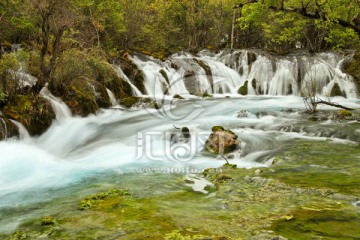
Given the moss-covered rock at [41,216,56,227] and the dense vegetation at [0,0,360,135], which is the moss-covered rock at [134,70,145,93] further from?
the moss-covered rock at [41,216,56,227]

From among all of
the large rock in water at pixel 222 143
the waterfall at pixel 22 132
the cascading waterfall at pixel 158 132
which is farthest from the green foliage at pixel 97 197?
the waterfall at pixel 22 132

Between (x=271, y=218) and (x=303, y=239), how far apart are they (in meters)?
0.77

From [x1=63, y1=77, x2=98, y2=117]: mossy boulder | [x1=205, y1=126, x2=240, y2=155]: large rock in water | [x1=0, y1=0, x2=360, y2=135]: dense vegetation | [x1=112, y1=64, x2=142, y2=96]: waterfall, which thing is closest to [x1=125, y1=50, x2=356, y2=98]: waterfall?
[x1=112, y1=64, x2=142, y2=96]: waterfall

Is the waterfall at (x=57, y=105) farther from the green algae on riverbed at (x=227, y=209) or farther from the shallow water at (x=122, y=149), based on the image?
the green algae on riverbed at (x=227, y=209)

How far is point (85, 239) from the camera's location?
454 centimetres

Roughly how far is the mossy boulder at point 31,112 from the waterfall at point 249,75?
9.56 m

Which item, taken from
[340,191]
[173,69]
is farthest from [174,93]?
[340,191]

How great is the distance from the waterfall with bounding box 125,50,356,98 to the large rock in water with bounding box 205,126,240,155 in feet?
37.7

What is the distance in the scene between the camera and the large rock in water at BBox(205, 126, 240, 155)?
35.2 ft

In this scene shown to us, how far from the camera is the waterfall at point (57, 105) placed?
44.9 feet

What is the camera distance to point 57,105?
13953 millimetres

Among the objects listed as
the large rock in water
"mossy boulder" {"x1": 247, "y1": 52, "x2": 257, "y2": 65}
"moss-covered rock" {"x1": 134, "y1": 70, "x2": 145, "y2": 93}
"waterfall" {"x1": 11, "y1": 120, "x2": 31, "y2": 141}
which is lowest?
the large rock in water

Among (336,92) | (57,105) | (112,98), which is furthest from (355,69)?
(57,105)

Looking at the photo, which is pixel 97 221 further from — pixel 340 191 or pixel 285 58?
pixel 285 58
